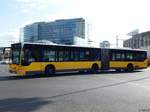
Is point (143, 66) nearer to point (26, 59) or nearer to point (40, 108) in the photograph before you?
point (26, 59)

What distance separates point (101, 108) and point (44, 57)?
17.2m

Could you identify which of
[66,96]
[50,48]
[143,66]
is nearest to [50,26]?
[143,66]

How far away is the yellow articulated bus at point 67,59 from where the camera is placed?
26.6 m

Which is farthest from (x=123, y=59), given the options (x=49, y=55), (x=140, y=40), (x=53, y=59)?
(x=140, y=40)

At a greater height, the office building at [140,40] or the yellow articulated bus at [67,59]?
the office building at [140,40]

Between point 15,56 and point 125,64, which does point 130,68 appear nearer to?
point 125,64

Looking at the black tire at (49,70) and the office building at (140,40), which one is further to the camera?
the office building at (140,40)

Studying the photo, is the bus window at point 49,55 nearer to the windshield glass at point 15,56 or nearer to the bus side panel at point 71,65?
the bus side panel at point 71,65

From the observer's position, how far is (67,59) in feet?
101

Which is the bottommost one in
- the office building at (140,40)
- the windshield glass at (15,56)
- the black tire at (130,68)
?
the black tire at (130,68)

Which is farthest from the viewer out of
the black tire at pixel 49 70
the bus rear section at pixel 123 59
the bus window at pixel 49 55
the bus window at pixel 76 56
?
the bus rear section at pixel 123 59

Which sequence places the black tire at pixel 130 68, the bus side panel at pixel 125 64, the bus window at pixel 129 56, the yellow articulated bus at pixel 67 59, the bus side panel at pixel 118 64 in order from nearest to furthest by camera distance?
the yellow articulated bus at pixel 67 59, the bus side panel at pixel 118 64, the bus side panel at pixel 125 64, the bus window at pixel 129 56, the black tire at pixel 130 68

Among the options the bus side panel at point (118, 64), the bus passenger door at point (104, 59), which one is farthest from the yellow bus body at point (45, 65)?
the bus side panel at point (118, 64)

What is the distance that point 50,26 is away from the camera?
10381 centimetres
